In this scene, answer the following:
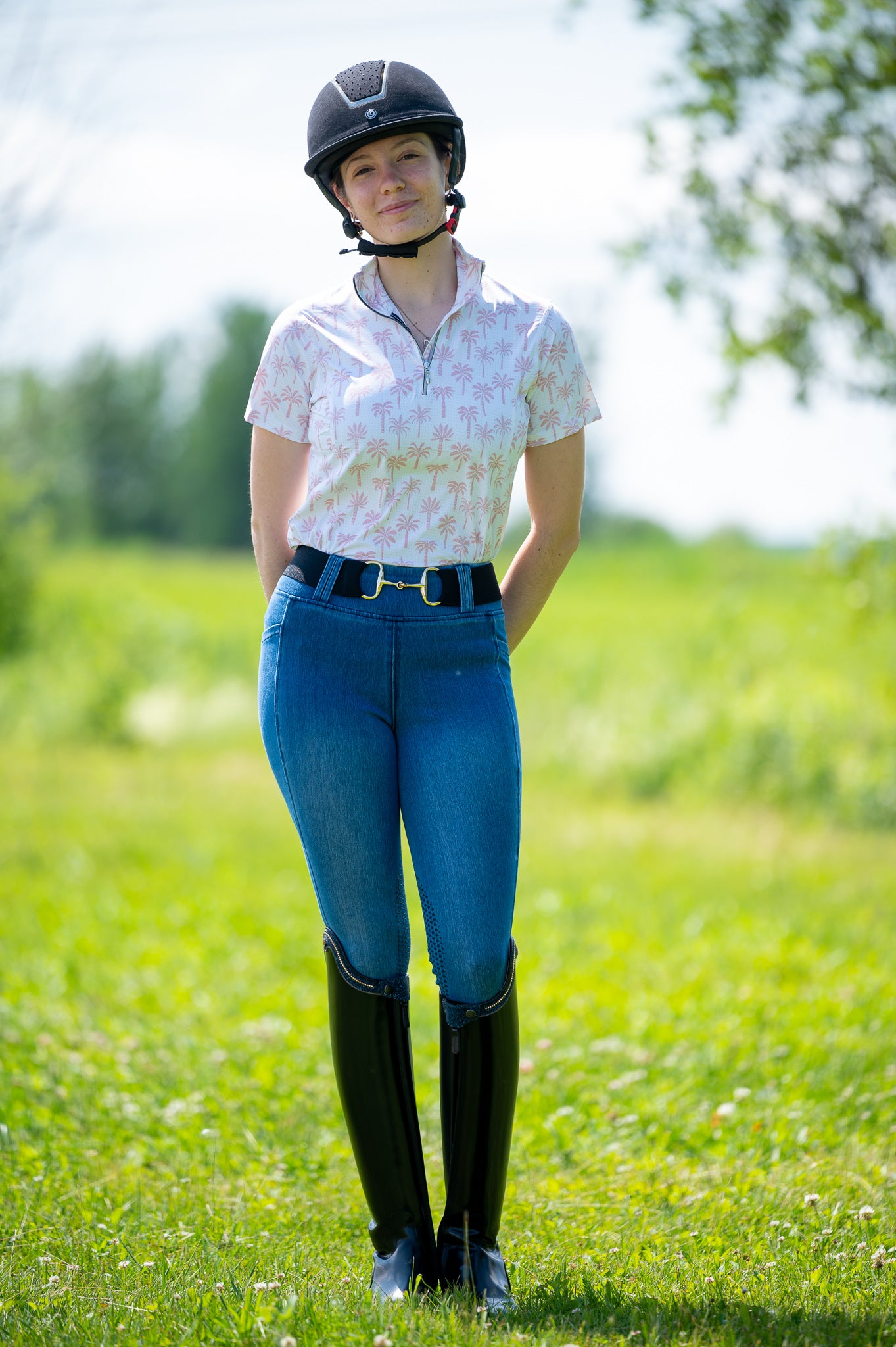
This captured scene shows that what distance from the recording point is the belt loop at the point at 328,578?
2451 millimetres

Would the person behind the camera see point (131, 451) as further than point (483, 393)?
Yes

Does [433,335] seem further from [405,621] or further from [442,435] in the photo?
[405,621]

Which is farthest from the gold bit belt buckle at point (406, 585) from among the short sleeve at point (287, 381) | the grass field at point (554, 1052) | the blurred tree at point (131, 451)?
the blurred tree at point (131, 451)

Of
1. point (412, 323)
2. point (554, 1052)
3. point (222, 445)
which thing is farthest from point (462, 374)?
point (222, 445)

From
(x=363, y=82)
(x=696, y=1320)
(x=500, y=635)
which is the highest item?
(x=363, y=82)

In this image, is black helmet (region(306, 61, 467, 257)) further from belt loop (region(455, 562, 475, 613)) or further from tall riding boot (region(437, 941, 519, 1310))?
tall riding boot (region(437, 941, 519, 1310))

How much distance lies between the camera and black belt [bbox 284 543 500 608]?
243cm

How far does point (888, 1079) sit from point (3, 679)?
16546 millimetres

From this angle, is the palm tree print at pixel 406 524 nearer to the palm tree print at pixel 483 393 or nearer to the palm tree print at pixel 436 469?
the palm tree print at pixel 436 469

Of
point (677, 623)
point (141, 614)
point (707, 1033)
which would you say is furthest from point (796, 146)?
point (141, 614)

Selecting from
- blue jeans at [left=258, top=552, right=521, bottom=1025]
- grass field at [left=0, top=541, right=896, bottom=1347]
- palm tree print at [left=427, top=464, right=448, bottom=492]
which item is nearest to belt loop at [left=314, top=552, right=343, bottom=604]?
blue jeans at [left=258, top=552, right=521, bottom=1025]

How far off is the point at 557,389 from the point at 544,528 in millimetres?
303

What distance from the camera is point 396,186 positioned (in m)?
2.49

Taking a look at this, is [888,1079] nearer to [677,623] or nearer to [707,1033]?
[707,1033]
